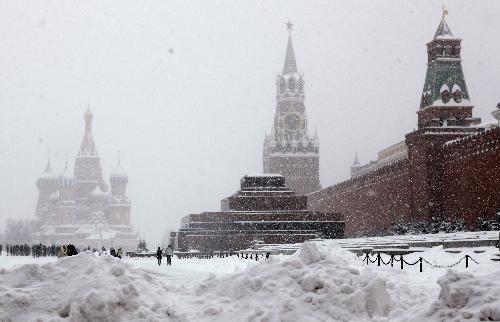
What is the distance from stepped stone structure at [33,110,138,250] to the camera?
97375mm

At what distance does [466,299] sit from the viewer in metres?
6.58

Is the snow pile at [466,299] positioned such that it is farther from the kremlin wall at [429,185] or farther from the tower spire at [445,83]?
the tower spire at [445,83]

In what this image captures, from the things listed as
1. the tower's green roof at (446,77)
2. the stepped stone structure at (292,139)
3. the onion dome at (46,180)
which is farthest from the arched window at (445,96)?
the onion dome at (46,180)

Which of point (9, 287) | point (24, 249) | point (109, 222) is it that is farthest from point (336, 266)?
point (109, 222)

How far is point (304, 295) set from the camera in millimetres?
9250

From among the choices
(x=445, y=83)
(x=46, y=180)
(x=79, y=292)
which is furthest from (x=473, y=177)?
(x=46, y=180)

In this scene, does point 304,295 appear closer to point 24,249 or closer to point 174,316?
point 174,316

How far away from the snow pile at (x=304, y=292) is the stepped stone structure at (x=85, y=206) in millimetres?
87058

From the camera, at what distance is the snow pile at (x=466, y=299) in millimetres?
6230

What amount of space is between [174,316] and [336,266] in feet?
7.94

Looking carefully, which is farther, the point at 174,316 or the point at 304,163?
the point at 304,163

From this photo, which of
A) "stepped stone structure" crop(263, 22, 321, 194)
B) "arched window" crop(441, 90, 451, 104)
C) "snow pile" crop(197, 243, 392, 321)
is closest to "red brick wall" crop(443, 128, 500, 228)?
"arched window" crop(441, 90, 451, 104)

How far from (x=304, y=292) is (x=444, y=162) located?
32493 millimetres

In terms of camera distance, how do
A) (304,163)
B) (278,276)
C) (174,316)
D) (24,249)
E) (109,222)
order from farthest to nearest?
(109,222) → (304,163) → (24,249) → (278,276) → (174,316)
